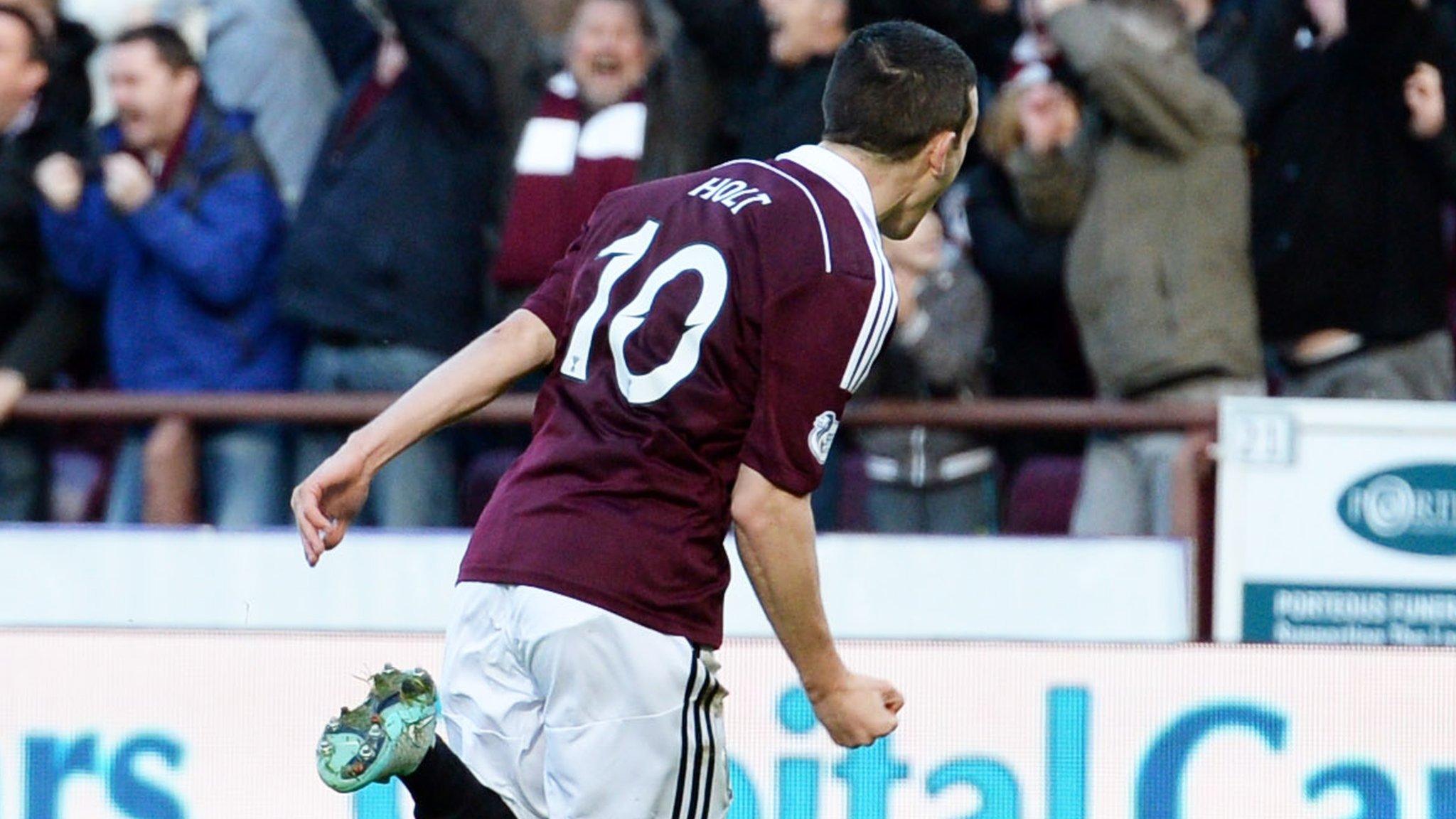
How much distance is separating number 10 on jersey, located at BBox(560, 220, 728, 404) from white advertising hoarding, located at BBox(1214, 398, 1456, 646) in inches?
123

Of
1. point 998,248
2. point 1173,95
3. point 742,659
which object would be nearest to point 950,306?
point 998,248

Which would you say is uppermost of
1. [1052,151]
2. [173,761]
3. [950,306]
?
[1052,151]

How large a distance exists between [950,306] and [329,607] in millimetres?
1999

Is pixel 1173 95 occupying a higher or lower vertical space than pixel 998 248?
higher

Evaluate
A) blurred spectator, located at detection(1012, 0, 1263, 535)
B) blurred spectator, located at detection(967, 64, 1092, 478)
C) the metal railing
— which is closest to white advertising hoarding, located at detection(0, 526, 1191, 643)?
the metal railing

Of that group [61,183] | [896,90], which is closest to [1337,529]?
[896,90]

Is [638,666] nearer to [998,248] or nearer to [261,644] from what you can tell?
[261,644]

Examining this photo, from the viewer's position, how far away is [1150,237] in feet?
21.1

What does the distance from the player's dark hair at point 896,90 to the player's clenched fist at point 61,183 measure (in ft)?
12.7

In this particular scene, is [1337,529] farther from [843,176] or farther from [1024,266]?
[843,176]

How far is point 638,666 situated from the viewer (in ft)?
11.4

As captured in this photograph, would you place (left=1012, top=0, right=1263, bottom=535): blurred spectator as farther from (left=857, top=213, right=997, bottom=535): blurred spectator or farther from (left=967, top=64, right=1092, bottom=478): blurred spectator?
(left=857, top=213, right=997, bottom=535): blurred spectator

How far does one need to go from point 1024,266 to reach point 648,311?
3.30m

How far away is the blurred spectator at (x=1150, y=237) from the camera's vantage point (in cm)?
639
